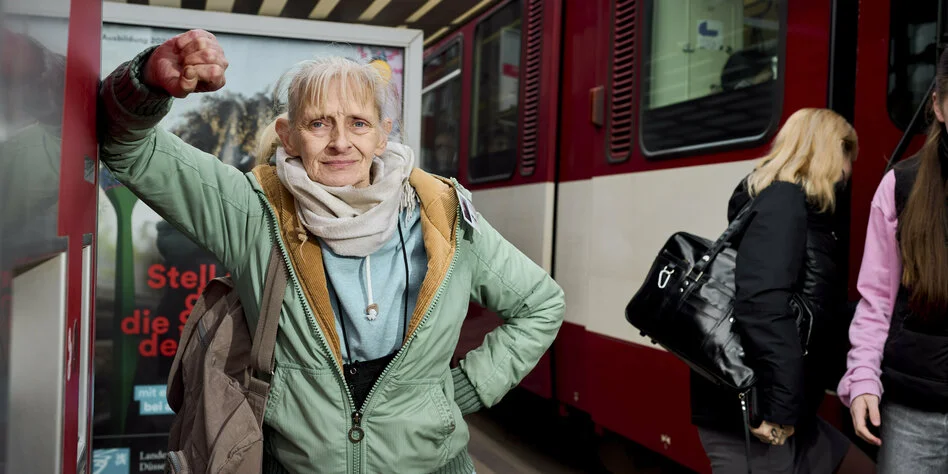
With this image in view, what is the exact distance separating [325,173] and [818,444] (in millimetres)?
1854

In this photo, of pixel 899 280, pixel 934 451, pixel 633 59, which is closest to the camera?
pixel 934 451

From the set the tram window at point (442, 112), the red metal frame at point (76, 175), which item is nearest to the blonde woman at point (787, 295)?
the red metal frame at point (76, 175)

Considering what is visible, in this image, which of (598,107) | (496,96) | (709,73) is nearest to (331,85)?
(709,73)

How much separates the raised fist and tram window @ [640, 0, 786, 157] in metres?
2.62

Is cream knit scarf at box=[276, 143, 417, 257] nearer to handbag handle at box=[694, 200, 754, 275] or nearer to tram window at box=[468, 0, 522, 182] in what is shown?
handbag handle at box=[694, 200, 754, 275]

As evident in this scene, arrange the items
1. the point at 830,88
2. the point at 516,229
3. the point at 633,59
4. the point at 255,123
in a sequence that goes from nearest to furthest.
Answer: the point at 830,88
the point at 255,123
the point at 633,59
the point at 516,229

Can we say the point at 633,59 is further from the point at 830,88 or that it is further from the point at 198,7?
the point at 198,7

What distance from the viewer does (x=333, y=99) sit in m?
1.93

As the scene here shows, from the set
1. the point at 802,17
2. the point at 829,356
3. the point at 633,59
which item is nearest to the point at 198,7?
the point at 633,59

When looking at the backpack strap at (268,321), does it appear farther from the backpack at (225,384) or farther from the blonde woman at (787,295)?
the blonde woman at (787,295)

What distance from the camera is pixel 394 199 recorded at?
6.29 ft

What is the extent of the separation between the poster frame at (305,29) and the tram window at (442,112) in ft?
9.62

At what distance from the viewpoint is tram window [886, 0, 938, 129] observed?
118 inches

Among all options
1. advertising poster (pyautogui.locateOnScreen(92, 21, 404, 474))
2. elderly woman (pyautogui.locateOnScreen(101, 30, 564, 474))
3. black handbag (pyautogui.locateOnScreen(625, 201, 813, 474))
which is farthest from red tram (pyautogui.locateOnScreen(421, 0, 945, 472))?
advertising poster (pyautogui.locateOnScreen(92, 21, 404, 474))
